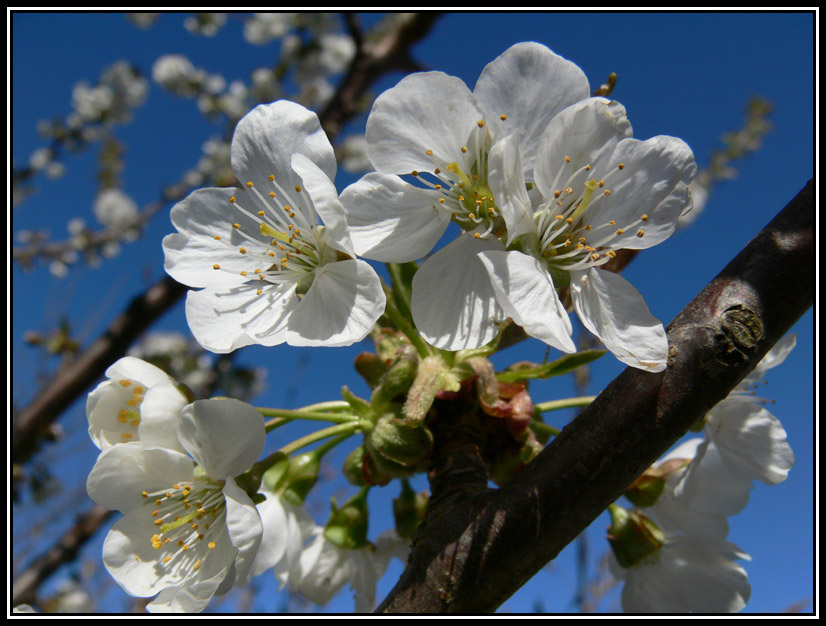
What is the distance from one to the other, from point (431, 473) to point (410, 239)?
49cm

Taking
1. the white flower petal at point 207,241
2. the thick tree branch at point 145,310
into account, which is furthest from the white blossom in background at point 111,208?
the white flower petal at point 207,241

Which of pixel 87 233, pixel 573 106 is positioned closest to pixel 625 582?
pixel 573 106

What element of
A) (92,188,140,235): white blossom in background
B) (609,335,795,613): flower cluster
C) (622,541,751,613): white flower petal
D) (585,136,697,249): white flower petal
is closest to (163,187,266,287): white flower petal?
(585,136,697,249): white flower petal

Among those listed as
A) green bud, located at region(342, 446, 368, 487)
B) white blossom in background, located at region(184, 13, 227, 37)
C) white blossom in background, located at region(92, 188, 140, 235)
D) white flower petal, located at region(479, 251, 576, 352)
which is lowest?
green bud, located at region(342, 446, 368, 487)

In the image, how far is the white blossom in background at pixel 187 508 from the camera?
40.6 inches

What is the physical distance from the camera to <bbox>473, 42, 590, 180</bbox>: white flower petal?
106 cm

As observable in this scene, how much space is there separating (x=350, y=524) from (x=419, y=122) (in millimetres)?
962

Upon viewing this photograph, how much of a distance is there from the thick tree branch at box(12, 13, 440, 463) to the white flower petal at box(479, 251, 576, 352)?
6.96ft

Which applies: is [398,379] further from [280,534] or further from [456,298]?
[280,534]

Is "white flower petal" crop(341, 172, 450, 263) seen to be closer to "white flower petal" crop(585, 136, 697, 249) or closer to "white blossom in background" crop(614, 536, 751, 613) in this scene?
"white flower petal" crop(585, 136, 697, 249)

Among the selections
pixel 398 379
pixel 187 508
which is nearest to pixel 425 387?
pixel 398 379

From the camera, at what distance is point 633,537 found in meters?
1.45

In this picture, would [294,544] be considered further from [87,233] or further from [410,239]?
[87,233]

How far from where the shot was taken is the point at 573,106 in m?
1.00
